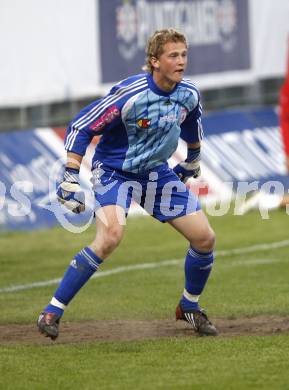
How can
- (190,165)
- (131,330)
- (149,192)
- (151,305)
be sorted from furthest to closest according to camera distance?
(151,305)
(190,165)
(131,330)
(149,192)

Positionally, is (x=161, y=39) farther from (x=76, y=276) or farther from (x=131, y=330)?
(x=131, y=330)

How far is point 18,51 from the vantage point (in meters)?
15.0

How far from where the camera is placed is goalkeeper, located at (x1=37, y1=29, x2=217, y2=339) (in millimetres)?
8219

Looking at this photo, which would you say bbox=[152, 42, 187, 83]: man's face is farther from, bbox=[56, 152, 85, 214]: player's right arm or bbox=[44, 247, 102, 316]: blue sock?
bbox=[44, 247, 102, 316]: blue sock

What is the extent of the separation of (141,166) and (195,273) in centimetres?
87

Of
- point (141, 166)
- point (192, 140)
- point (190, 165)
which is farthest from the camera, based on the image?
point (190, 165)

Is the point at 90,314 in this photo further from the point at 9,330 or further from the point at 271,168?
the point at 271,168

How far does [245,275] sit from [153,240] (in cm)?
275

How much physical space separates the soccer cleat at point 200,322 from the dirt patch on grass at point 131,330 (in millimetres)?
57

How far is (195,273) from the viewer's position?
8711mm

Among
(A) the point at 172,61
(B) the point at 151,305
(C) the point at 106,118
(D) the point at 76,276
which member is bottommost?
(B) the point at 151,305

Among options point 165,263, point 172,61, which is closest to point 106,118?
point 172,61

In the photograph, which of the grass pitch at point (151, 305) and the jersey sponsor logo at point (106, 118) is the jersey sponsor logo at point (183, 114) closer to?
the jersey sponsor logo at point (106, 118)

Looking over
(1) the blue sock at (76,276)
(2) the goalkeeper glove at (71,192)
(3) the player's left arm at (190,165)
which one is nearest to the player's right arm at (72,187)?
(2) the goalkeeper glove at (71,192)
